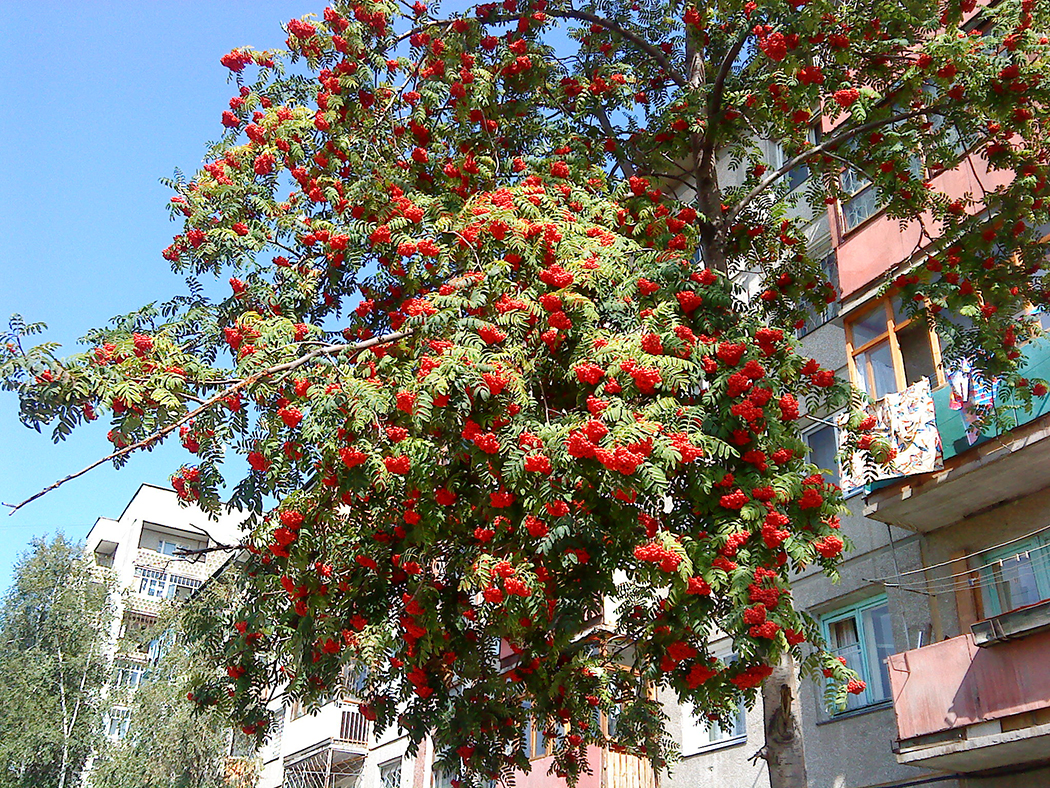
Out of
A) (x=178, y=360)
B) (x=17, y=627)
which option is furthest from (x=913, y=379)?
(x=17, y=627)

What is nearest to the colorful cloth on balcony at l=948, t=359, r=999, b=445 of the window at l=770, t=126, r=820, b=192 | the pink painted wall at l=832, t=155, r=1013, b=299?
the pink painted wall at l=832, t=155, r=1013, b=299

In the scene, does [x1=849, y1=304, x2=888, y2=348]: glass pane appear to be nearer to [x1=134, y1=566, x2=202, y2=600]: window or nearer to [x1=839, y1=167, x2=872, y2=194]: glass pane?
[x1=839, y1=167, x2=872, y2=194]: glass pane

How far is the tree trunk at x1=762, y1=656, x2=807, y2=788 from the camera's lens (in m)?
8.74

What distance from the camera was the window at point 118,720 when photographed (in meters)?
25.8

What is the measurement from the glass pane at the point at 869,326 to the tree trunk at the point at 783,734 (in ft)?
24.2

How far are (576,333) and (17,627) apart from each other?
2349 centimetres

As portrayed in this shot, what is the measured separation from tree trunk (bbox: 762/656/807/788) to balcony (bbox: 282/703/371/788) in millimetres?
19962

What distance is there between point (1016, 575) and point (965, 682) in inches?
70.3

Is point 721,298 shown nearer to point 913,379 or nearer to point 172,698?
point 913,379

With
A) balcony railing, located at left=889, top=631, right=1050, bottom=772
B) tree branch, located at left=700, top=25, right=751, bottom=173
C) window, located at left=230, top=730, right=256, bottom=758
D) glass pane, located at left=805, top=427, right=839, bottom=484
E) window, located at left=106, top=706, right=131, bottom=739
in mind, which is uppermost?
tree branch, located at left=700, top=25, right=751, bottom=173

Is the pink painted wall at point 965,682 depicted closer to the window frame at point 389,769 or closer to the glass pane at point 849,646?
the glass pane at point 849,646

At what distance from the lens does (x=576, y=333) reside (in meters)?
8.45

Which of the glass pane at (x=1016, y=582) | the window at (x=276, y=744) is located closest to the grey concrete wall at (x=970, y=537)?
the glass pane at (x=1016, y=582)

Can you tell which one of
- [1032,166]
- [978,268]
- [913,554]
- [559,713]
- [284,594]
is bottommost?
[559,713]
